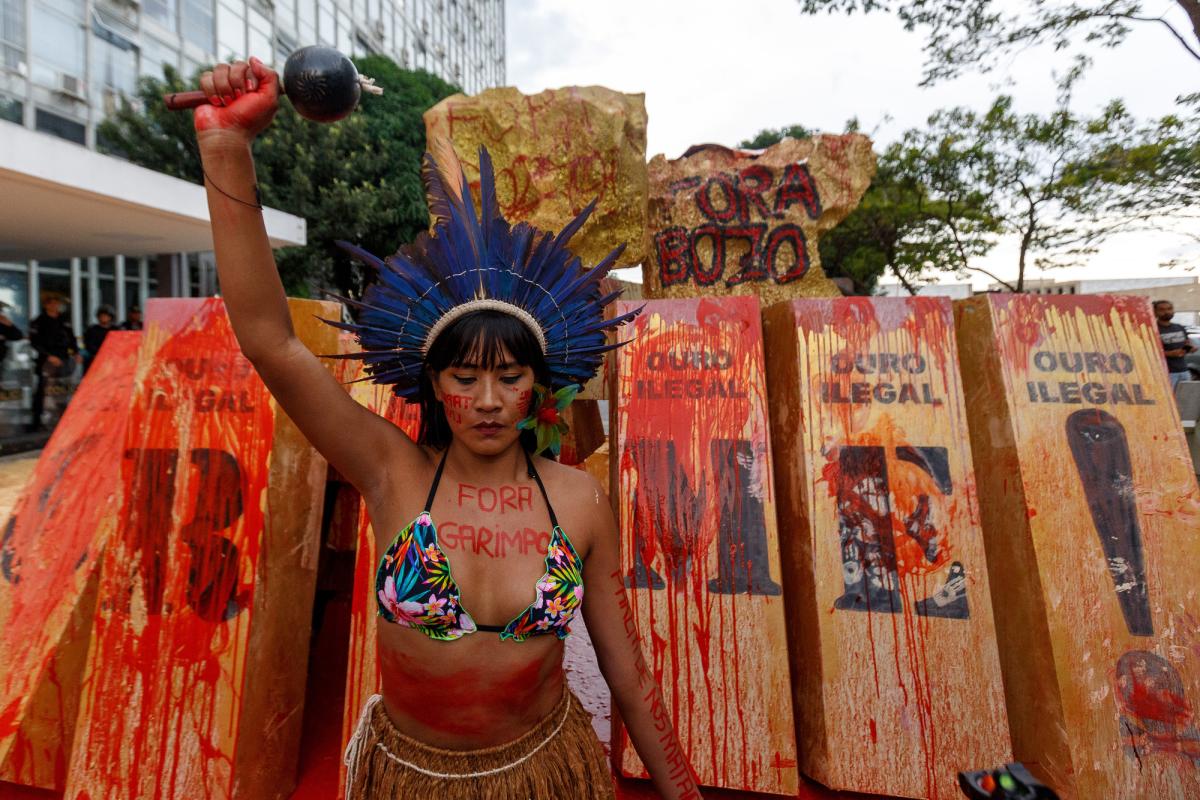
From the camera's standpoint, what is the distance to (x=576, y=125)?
4.28m

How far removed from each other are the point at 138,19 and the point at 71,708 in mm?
16877

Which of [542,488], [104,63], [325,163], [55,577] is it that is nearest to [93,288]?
[104,63]

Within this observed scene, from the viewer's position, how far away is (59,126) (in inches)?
476

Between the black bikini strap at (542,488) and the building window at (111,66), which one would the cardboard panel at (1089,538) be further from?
the building window at (111,66)

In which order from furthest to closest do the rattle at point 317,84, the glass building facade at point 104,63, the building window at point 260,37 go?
1. the building window at point 260,37
2. the glass building facade at point 104,63
3. the rattle at point 317,84

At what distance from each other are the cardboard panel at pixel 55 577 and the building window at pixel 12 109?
12.6m

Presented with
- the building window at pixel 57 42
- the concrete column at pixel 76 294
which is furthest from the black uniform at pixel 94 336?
the building window at pixel 57 42

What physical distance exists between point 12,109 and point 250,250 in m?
14.8

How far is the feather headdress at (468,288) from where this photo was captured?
1.33 meters

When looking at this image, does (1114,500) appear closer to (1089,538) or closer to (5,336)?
(1089,538)

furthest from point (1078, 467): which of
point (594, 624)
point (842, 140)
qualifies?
point (842, 140)

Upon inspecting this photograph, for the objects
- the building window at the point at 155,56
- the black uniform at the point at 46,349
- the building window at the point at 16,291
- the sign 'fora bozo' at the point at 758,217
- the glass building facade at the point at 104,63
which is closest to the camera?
the sign 'fora bozo' at the point at 758,217

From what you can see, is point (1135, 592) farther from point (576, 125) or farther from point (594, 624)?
point (576, 125)

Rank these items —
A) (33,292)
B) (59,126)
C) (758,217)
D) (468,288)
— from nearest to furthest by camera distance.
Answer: (468,288) < (758,217) < (59,126) < (33,292)
